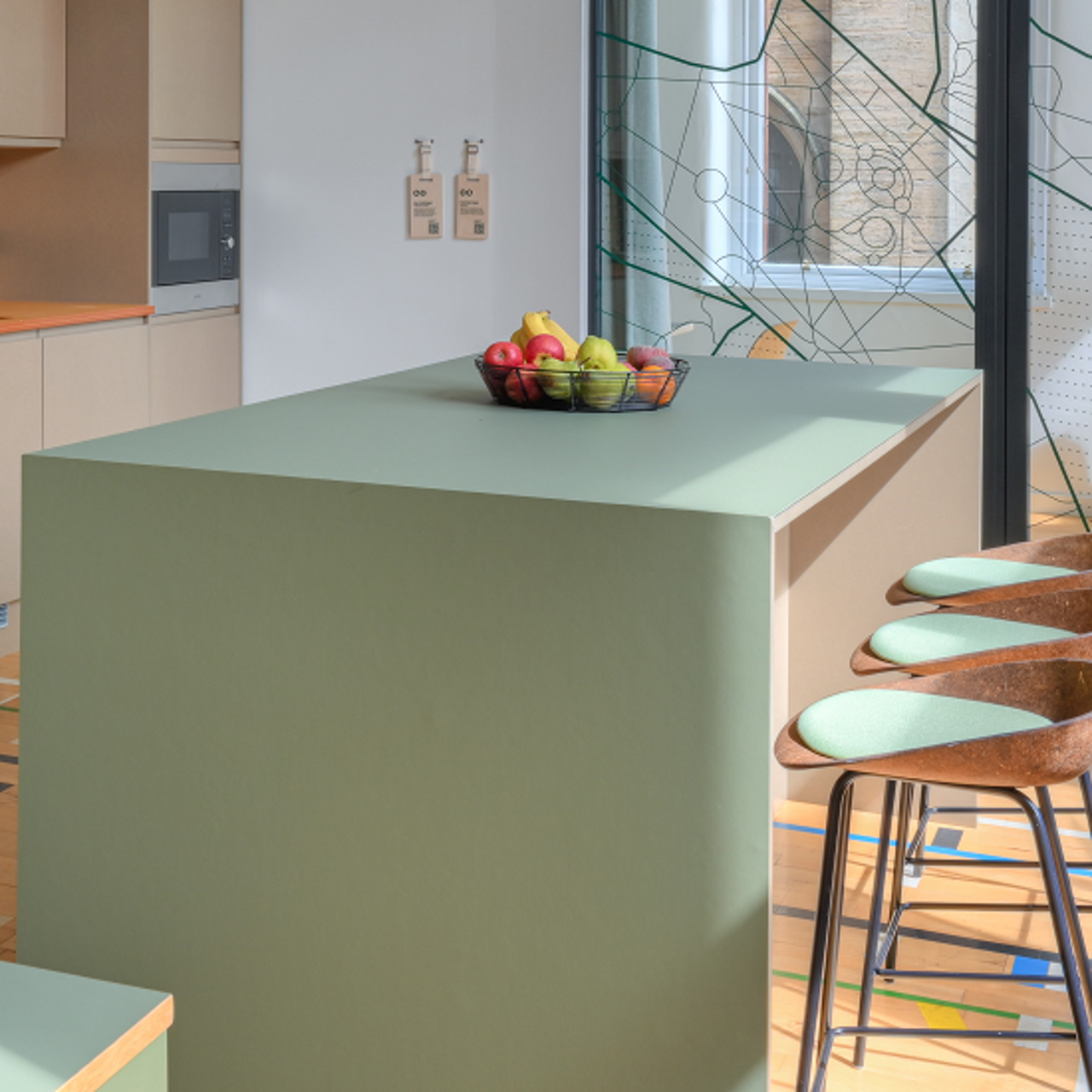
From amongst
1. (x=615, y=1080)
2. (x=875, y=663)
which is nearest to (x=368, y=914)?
(x=615, y=1080)

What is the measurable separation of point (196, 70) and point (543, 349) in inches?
112

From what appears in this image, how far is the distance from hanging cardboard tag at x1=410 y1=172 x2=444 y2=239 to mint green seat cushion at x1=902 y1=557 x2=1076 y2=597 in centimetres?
280

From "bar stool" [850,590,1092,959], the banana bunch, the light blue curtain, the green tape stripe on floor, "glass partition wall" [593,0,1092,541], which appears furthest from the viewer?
the light blue curtain

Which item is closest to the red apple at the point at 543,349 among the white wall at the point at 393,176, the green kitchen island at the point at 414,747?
the green kitchen island at the point at 414,747

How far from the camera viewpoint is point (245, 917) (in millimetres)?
1876

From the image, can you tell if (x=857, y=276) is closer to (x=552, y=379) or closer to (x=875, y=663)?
(x=552, y=379)

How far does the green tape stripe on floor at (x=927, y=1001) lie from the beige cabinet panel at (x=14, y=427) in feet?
8.74

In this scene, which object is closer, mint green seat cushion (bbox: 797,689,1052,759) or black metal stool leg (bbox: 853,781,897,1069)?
mint green seat cushion (bbox: 797,689,1052,759)

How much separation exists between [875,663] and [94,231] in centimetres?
345

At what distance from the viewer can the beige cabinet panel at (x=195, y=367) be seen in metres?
4.77

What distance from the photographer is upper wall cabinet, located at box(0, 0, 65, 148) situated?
4352 mm

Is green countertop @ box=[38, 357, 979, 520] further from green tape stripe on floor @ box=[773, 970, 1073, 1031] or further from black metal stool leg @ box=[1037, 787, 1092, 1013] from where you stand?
green tape stripe on floor @ box=[773, 970, 1073, 1031]

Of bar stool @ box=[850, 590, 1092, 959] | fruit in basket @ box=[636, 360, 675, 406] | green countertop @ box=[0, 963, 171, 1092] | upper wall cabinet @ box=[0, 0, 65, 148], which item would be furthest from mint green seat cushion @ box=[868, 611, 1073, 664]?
upper wall cabinet @ box=[0, 0, 65, 148]

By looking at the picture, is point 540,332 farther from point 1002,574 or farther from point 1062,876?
point 1062,876
